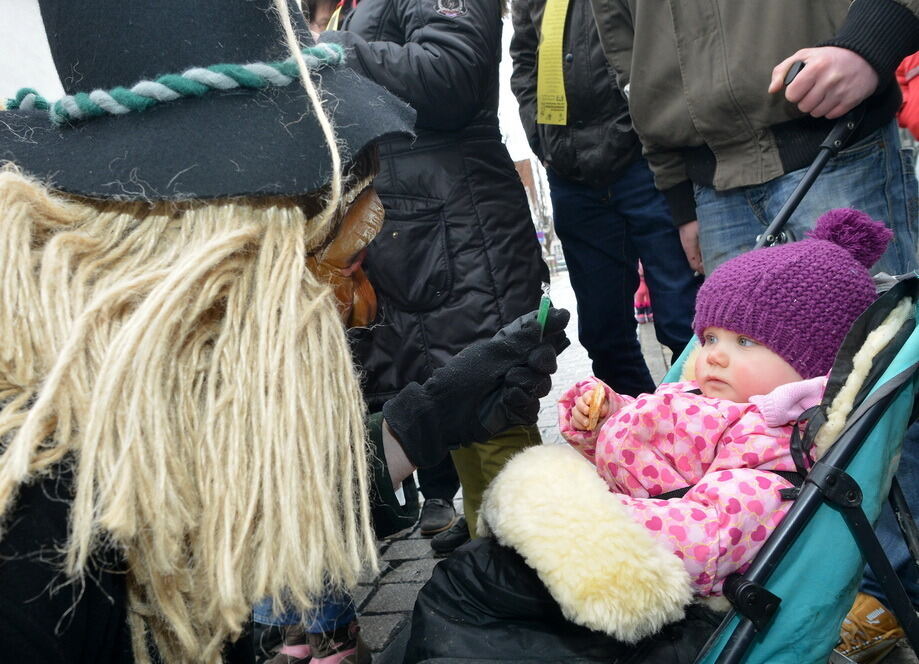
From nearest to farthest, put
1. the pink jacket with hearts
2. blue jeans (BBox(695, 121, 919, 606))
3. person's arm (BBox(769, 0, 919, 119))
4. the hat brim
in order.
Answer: the hat brim < the pink jacket with hearts < person's arm (BBox(769, 0, 919, 119)) < blue jeans (BBox(695, 121, 919, 606))

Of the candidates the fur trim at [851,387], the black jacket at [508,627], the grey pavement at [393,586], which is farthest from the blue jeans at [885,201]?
the grey pavement at [393,586]

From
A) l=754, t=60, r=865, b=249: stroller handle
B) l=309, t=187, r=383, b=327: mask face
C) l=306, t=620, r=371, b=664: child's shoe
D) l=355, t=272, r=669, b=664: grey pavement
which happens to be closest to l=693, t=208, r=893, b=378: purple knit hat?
l=754, t=60, r=865, b=249: stroller handle

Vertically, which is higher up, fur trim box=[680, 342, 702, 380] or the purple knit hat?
the purple knit hat

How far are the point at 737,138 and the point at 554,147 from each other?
0.82 m

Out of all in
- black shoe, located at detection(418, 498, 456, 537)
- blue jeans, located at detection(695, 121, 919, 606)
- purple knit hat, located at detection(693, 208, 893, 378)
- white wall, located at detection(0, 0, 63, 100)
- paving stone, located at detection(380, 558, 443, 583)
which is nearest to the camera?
purple knit hat, located at detection(693, 208, 893, 378)

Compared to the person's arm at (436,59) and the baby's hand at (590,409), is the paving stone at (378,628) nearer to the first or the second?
the baby's hand at (590,409)

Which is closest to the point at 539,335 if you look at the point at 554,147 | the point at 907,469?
the point at 907,469

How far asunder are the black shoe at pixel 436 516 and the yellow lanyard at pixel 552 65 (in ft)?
5.57

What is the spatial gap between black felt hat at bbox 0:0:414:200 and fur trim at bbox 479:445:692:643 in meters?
0.68

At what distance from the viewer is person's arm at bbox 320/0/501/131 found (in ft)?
6.83

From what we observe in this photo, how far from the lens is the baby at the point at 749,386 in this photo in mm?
1395

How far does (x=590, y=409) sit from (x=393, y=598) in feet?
4.33

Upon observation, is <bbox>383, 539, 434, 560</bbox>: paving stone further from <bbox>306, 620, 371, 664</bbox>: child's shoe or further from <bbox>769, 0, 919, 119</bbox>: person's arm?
<bbox>769, 0, 919, 119</bbox>: person's arm

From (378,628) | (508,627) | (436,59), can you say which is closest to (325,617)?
(378,628)
